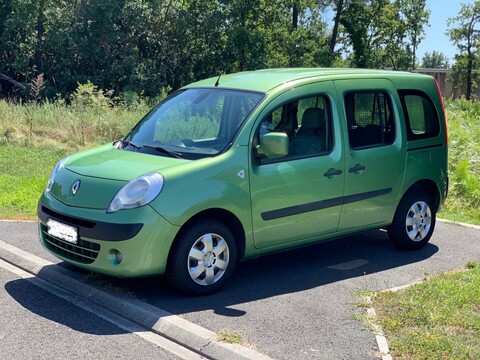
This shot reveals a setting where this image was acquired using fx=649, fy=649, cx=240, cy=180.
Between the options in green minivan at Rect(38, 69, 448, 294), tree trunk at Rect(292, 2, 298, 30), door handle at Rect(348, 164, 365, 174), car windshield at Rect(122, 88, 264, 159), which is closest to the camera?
green minivan at Rect(38, 69, 448, 294)

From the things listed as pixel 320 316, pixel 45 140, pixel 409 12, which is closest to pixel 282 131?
pixel 320 316

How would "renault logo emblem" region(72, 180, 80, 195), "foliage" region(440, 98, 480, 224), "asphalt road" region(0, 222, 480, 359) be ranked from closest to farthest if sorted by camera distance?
"asphalt road" region(0, 222, 480, 359)
"renault logo emblem" region(72, 180, 80, 195)
"foliage" region(440, 98, 480, 224)

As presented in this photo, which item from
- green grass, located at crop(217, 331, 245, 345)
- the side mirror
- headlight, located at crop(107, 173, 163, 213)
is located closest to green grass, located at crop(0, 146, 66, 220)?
headlight, located at crop(107, 173, 163, 213)

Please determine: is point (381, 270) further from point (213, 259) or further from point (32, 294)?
point (32, 294)

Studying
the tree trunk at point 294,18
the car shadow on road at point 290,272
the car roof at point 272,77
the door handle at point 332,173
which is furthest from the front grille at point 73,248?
the tree trunk at point 294,18

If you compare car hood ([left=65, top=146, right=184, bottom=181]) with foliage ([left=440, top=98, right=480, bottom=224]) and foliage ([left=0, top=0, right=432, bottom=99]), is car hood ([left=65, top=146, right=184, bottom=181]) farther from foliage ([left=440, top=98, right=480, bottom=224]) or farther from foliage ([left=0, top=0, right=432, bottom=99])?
foliage ([left=0, top=0, right=432, bottom=99])

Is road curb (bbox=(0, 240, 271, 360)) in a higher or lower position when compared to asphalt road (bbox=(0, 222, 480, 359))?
higher

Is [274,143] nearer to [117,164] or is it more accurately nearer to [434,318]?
[117,164]

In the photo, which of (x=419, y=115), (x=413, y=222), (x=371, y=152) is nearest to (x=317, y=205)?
(x=371, y=152)

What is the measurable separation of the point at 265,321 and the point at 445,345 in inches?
52.9

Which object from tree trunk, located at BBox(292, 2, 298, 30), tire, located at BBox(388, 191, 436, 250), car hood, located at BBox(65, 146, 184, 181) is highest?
tree trunk, located at BBox(292, 2, 298, 30)

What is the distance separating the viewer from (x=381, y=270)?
664 cm

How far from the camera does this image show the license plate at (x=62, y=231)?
5.50 m

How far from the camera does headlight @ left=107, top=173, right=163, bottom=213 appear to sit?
5.27 m
